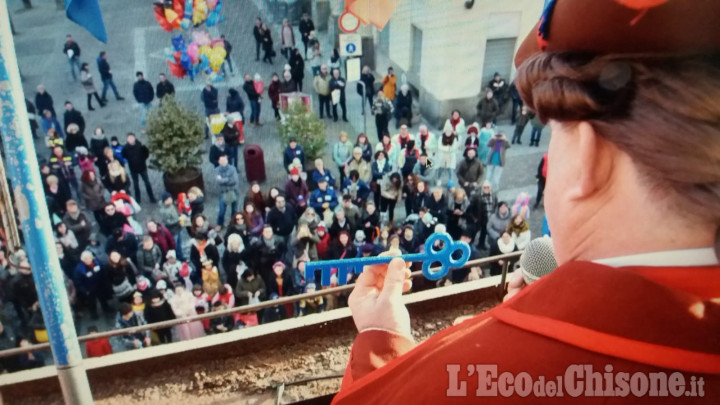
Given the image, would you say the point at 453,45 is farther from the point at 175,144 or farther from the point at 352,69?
the point at 175,144

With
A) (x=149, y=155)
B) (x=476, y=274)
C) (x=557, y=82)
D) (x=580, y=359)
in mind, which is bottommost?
(x=476, y=274)

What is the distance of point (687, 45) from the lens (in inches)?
29.2

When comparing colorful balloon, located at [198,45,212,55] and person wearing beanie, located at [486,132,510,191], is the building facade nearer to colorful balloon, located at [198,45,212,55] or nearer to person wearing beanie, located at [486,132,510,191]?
person wearing beanie, located at [486,132,510,191]

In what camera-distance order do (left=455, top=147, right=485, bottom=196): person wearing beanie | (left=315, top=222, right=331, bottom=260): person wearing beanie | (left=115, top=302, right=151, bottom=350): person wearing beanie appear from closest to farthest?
(left=115, top=302, right=151, bottom=350): person wearing beanie < (left=315, top=222, right=331, bottom=260): person wearing beanie < (left=455, top=147, right=485, bottom=196): person wearing beanie

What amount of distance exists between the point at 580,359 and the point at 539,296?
0.11 m

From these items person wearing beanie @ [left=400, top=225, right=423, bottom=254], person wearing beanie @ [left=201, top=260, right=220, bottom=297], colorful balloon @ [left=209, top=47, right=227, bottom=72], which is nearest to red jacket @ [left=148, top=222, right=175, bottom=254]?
person wearing beanie @ [left=201, top=260, right=220, bottom=297]

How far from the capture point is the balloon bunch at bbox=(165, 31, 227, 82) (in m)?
9.48

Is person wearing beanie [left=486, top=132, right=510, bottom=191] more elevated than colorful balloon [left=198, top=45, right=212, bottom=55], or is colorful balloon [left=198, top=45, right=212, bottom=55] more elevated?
colorful balloon [left=198, top=45, right=212, bottom=55]

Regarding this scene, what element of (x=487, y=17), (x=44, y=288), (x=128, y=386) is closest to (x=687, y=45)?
(x=44, y=288)

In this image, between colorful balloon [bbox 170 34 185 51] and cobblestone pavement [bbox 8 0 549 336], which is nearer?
cobblestone pavement [bbox 8 0 549 336]

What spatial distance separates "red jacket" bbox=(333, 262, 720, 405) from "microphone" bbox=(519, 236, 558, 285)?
1175mm

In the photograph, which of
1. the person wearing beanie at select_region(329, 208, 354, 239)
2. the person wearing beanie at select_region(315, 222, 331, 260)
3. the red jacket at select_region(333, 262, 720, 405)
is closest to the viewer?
the red jacket at select_region(333, 262, 720, 405)

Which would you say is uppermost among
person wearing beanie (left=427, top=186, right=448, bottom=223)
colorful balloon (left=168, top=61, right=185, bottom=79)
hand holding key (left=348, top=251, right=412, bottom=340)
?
colorful balloon (left=168, top=61, right=185, bottom=79)

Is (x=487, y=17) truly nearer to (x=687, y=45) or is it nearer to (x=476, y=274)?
(x=476, y=274)
